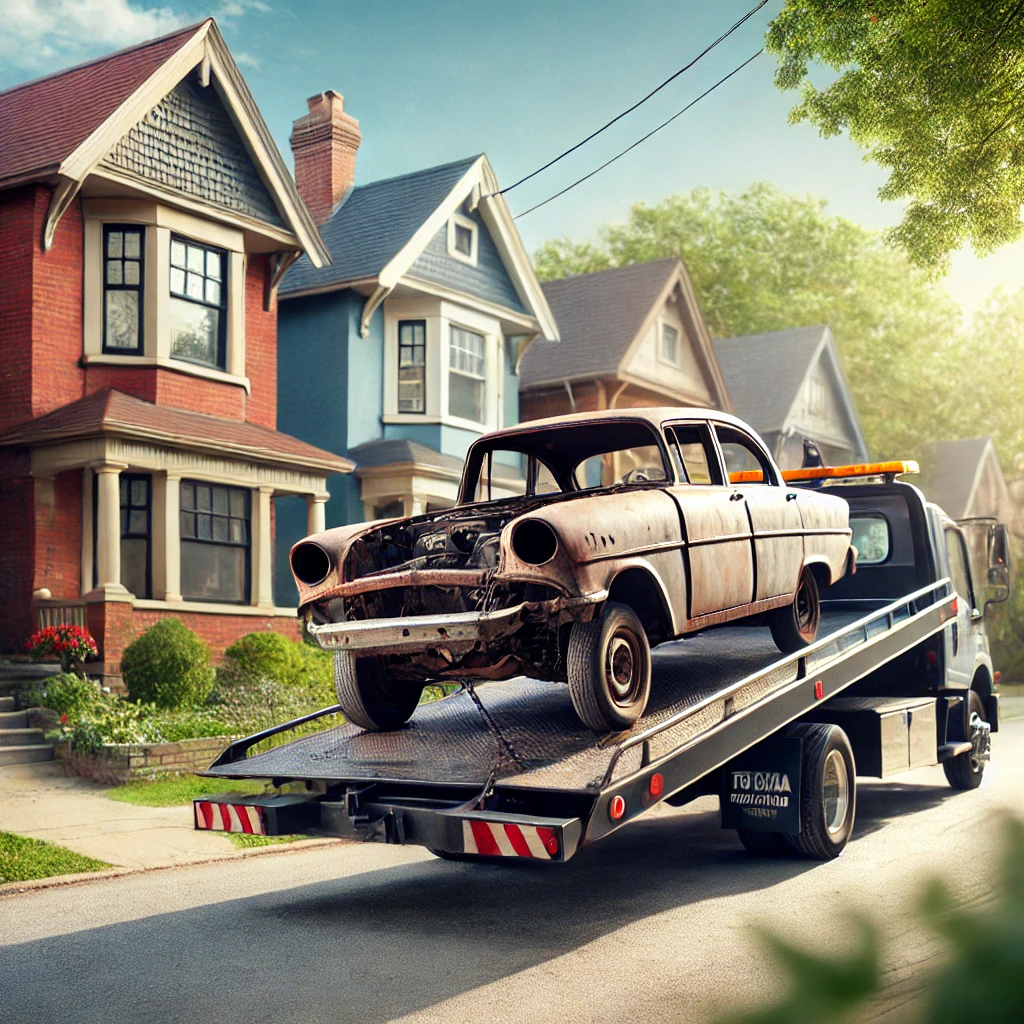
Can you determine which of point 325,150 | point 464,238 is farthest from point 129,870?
point 325,150

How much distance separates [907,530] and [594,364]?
1825 centimetres

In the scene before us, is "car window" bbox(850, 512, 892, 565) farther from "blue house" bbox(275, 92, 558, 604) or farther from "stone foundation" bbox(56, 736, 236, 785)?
"blue house" bbox(275, 92, 558, 604)

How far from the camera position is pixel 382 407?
2317 centimetres

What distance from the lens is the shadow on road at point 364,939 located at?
5.30 metres

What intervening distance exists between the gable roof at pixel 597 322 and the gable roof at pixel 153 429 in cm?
1036

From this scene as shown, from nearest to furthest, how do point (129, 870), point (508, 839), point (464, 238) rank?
point (508, 839), point (129, 870), point (464, 238)

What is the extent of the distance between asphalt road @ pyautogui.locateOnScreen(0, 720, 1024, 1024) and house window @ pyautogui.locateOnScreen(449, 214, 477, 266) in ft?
56.1

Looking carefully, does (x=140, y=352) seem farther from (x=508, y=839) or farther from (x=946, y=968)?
(x=946, y=968)

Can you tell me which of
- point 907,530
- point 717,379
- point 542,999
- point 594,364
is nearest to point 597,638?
point 542,999

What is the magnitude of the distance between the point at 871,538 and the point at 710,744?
4964mm

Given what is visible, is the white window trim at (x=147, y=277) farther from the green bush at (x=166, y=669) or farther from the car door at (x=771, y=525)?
the car door at (x=771, y=525)

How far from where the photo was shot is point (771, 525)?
→ 8117mm

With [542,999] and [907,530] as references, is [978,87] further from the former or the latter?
[542,999]

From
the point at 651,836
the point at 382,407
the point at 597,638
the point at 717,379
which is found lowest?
the point at 651,836
